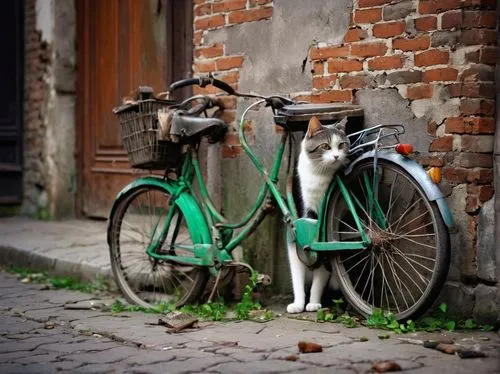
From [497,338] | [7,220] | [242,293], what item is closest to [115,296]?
[242,293]

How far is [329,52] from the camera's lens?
17.2 feet

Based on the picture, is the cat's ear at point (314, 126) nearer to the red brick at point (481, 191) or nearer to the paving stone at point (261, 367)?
the red brick at point (481, 191)

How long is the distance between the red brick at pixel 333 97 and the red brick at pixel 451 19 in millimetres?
739

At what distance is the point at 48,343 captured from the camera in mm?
4574

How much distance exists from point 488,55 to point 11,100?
639 cm

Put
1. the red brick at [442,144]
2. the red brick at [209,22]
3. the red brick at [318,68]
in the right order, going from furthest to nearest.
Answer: the red brick at [209,22] → the red brick at [318,68] → the red brick at [442,144]

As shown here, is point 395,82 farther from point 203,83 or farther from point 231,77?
point 231,77

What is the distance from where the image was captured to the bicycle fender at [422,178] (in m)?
4.30

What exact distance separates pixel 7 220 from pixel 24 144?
0.89 metres

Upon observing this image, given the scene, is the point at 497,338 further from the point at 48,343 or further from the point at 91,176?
the point at 91,176

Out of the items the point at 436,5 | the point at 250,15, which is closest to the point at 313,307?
the point at 436,5

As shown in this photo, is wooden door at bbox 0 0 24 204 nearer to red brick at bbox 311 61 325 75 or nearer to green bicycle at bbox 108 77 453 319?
green bicycle at bbox 108 77 453 319

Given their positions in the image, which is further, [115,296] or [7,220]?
[7,220]

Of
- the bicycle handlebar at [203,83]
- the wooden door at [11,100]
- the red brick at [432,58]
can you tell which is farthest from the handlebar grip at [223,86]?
the wooden door at [11,100]
